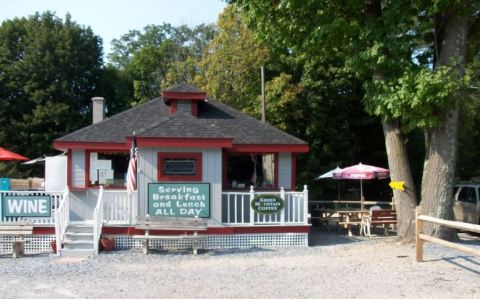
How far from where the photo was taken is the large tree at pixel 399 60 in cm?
1252

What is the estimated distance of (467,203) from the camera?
54.1 ft

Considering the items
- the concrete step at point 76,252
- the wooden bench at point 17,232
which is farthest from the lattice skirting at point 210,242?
the concrete step at point 76,252

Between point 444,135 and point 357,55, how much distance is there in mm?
3027

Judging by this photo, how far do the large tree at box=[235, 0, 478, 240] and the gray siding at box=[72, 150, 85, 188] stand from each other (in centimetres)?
652

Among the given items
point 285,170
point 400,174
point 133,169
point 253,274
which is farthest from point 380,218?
point 133,169

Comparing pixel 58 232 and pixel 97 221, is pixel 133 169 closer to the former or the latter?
pixel 97 221

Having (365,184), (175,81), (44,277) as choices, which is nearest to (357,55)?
(44,277)

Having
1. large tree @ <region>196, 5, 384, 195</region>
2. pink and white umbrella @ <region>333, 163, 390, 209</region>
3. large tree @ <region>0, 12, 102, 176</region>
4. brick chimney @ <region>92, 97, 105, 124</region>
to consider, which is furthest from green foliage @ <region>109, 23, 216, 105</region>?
pink and white umbrella @ <region>333, 163, 390, 209</region>

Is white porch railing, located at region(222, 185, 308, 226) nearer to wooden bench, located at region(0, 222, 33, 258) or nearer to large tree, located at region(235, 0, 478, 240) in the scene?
large tree, located at region(235, 0, 478, 240)

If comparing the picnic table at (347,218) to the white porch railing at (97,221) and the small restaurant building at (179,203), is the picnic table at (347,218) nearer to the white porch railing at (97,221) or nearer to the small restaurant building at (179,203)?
the small restaurant building at (179,203)

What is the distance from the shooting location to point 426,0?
12984 mm

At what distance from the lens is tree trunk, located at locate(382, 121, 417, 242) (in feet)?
46.1

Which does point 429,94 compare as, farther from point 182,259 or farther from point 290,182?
point 182,259

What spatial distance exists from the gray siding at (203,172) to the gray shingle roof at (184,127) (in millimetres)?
480
